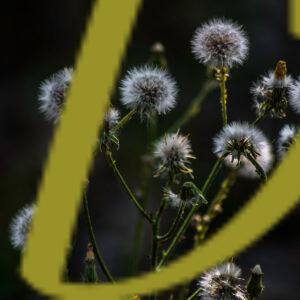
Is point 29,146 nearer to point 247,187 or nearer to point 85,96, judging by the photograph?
point 247,187

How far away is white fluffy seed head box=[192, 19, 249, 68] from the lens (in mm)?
1059

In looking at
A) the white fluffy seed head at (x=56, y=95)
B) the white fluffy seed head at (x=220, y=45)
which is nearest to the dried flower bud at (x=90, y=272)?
the white fluffy seed head at (x=56, y=95)

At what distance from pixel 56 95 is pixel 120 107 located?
183cm

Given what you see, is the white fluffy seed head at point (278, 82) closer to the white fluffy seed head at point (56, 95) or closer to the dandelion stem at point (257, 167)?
the dandelion stem at point (257, 167)

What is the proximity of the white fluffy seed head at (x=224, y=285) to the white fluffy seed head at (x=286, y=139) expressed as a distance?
7.0 inches

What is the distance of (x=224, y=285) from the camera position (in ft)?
3.02

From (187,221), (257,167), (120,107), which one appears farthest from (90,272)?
(120,107)

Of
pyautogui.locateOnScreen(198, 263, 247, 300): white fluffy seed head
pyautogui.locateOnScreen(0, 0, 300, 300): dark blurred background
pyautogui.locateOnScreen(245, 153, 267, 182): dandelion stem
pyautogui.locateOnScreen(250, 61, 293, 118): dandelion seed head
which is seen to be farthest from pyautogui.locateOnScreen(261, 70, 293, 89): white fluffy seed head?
pyautogui.locateOnScreen(0, 0, 300, 300): dark blurred background

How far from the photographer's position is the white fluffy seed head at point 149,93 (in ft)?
3.36

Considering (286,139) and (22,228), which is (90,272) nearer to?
(22,228)

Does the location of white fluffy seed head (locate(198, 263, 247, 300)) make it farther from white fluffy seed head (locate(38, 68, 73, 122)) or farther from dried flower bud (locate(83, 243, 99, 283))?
white fluffy seed head (locate(38, 68, 73, 122))

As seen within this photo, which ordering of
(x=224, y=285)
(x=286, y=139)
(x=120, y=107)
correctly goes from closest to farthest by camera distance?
(x=224, y=285) < (x=286, y=139) < (x=120, y=107)

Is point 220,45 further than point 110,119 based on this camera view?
Yes

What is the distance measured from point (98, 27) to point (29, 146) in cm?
214
